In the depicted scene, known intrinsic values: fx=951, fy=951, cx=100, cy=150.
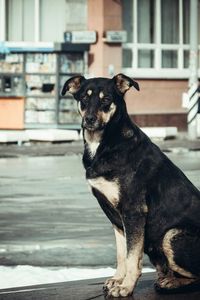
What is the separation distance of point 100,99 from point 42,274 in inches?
102

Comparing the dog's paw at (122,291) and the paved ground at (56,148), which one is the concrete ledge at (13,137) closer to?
the paved ground at (56,148)

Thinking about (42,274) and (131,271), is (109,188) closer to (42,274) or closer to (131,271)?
(131,271)

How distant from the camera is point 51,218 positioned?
12.1m

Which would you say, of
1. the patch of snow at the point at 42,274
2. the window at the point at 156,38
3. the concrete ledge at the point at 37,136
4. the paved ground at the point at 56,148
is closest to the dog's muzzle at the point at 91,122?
the patch of snow at the point at 42,274

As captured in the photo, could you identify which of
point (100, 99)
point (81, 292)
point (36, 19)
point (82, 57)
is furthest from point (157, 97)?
point (100, 99)

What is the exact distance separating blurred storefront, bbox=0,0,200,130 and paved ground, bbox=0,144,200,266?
10837 mm

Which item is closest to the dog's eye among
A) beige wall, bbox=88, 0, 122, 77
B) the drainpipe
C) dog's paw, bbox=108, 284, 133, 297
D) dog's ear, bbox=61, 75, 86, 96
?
dog's ear, bbox=61, 75, 86, 96

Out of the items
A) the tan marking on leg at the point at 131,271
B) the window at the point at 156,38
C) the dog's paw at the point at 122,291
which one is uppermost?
the window at the point at 156,38

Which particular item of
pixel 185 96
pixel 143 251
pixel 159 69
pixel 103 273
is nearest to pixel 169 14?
pixel 159 69

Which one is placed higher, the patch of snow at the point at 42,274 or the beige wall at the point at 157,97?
the beige wall at the point at 157,97

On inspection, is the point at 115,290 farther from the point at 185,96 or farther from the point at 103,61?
the point at 103,61

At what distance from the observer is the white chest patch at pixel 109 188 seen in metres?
6.03

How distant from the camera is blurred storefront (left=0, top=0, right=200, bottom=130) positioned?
31.1 metres

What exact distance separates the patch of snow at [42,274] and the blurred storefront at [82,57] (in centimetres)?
2250
